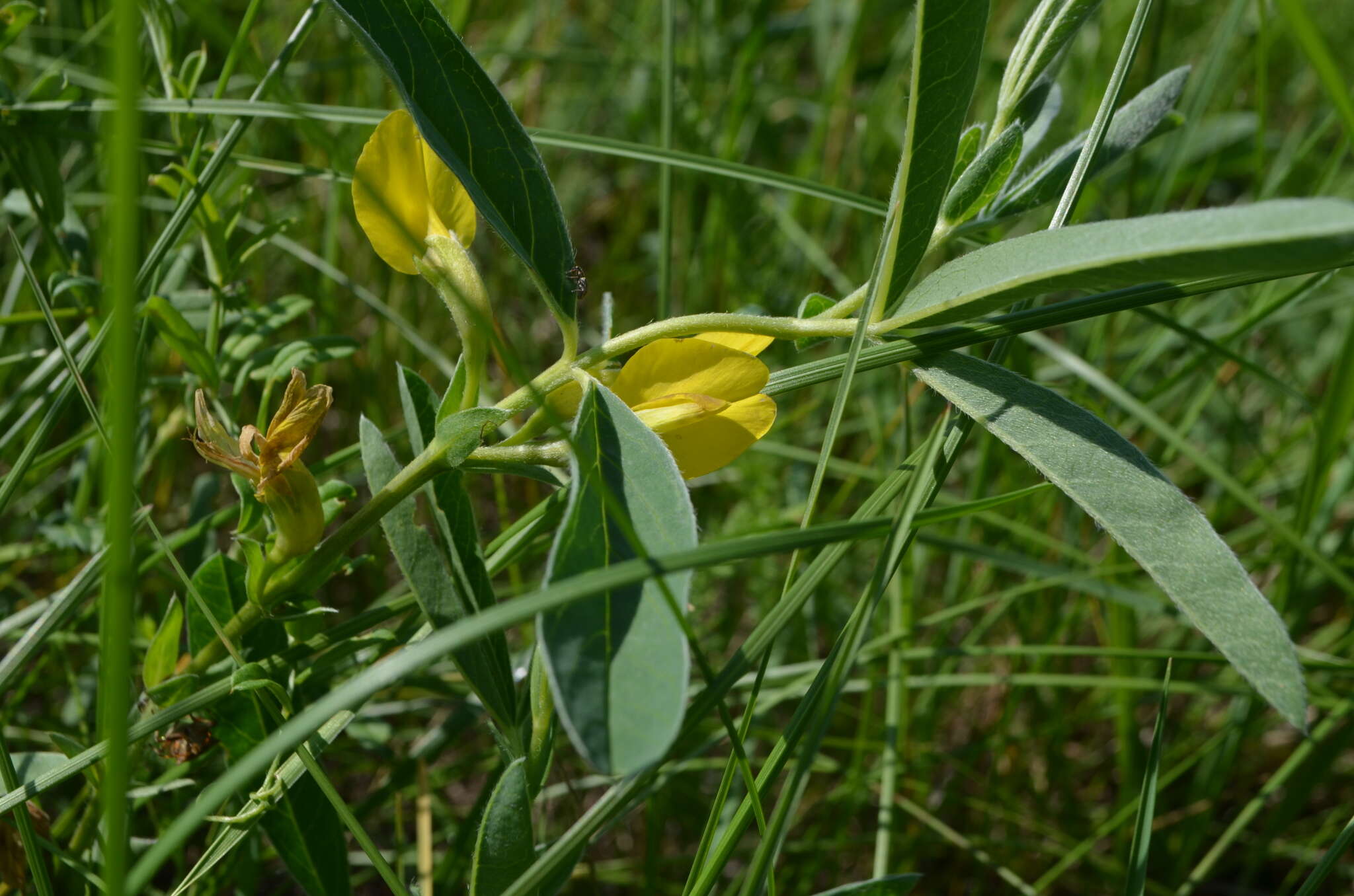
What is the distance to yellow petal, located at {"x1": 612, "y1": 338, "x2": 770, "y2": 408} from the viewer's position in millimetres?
681

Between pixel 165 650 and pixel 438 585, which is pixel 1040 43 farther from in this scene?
pixel 165 650

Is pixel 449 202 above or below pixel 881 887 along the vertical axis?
above

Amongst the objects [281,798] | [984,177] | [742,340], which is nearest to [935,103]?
[984,177]

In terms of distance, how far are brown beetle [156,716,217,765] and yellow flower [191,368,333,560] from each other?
24 centimetres

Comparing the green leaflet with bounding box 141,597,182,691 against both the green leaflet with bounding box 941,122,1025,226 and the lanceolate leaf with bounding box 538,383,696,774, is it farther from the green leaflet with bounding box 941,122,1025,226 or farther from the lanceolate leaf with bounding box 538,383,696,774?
the green leaflet with bounding box 941,122,1025,226

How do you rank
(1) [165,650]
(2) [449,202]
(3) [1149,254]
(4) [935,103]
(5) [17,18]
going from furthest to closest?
1. (5) [17,18]
2. (1) [165,650]
3. (2) [449,202]
4. (4) [935,103]
5. (3) [1149,254]

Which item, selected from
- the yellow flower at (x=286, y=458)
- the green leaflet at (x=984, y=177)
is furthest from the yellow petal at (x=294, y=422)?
the green leaflet at (x=984, y=177)

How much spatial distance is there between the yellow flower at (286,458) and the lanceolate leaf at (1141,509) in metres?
0.43

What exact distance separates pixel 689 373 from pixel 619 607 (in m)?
0.19

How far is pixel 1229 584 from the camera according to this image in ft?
2.00

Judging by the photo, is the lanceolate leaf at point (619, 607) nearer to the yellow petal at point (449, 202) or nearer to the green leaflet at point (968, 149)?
the yellow petal at point (449, 202)

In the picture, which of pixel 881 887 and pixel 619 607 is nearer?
pixel 619 607

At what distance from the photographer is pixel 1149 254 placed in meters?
0.54

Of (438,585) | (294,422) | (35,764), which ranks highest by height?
(294,422)
